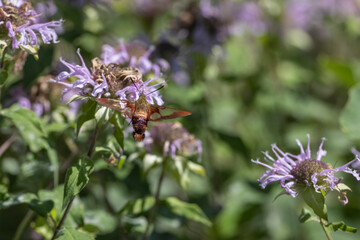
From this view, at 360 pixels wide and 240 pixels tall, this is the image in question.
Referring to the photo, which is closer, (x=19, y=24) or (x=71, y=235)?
(x=71, y=235)

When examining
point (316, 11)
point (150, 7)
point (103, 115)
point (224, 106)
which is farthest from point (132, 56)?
point (316, 11)

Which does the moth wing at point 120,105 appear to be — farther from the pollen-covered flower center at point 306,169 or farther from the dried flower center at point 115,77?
the pollen-covered flower center at point 306,169

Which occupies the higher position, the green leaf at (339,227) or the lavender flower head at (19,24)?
the lavender flower head at (19,24)

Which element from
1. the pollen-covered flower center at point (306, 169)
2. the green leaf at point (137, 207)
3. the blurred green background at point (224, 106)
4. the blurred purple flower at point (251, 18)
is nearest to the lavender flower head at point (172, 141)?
the blurred green background at point (224, 106)

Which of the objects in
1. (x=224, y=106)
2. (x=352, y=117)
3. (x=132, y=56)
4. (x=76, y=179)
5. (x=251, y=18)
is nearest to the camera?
(x=76, y=179)

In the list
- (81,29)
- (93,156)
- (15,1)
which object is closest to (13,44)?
(15,1)

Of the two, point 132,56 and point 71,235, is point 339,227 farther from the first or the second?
point 132,56

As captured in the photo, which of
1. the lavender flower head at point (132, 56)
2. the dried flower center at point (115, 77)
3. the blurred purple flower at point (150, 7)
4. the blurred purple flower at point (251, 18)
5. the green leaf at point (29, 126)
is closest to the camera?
the dried flower center at point (115, 77)

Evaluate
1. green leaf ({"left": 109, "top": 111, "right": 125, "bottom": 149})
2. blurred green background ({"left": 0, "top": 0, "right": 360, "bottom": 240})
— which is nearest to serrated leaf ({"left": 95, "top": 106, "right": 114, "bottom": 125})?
green leaf ({"left": 109, "top": 111, "right": 125, "bottom": 149})
